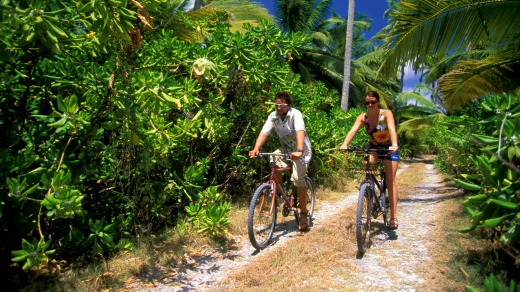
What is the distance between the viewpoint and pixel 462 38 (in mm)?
6328

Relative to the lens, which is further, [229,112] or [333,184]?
[333,184]

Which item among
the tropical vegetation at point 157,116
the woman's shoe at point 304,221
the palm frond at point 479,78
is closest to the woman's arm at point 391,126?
the tropical vegetation at point 157,116

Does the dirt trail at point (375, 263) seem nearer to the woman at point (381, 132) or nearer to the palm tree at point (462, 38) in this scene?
the woman at point (381, 132)

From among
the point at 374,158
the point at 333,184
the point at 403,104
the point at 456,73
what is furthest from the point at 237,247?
the point at 403,104

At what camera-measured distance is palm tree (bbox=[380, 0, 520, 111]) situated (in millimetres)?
5934

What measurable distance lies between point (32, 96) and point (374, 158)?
3.65m

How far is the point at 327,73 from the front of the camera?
1869cm

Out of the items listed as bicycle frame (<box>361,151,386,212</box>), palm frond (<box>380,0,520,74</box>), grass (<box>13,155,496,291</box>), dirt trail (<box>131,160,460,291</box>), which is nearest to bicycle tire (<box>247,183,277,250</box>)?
dirt trail (<box>131,160,460,291</box>)

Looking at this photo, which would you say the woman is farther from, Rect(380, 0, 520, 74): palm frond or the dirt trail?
Rect(380, 0, 520, 74): palm frond

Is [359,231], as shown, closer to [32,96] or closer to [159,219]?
[159,219]

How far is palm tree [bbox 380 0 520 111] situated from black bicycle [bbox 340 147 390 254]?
9.85 ft

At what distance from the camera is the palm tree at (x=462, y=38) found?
234 inches

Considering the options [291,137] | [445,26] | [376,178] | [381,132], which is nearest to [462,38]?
[445,26]

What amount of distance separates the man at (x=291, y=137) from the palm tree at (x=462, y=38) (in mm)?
3358
